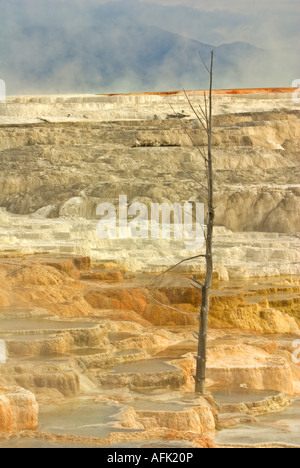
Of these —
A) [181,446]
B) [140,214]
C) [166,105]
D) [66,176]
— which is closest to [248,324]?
[181,446]

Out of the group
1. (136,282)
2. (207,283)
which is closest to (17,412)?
(207,283)

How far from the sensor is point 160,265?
18422 mm

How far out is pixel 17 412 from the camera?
8.85m

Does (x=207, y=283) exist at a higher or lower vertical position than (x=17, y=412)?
higher

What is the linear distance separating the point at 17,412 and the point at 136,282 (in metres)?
8.21

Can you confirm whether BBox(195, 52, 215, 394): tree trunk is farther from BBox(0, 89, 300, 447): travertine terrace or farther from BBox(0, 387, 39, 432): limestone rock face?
BBox(0, 387, 39, 432): limestone rock face

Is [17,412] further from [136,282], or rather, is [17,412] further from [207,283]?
[136,282]

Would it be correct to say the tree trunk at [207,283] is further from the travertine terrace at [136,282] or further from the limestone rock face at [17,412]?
the limestone rock face at [17,412]

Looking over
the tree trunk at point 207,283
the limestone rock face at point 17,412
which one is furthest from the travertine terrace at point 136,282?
the tree trunk at point 207,283

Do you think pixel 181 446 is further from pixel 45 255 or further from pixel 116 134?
pixel 116 134

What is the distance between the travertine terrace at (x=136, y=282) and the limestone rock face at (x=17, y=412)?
0.01 metres

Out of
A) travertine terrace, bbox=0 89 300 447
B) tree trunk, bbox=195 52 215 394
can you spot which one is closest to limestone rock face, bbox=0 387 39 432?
travertine terrace, bbox=0 89 300 447

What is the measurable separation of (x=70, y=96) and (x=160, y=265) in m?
24.5

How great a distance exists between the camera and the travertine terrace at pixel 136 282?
32.6ft
